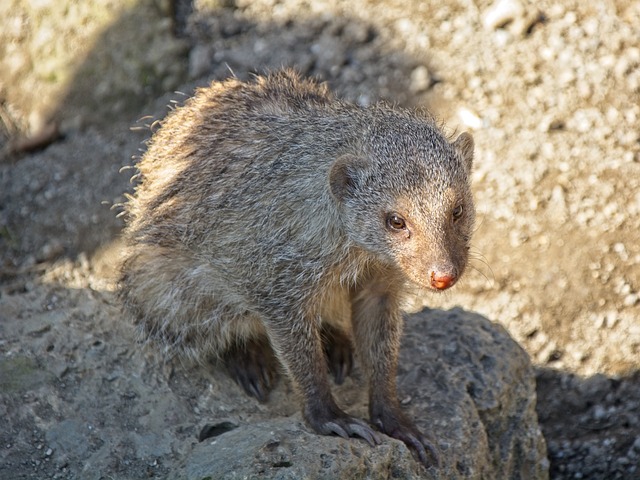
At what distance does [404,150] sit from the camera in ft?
11.0

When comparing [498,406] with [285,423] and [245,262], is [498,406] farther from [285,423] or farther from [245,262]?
[245,262]

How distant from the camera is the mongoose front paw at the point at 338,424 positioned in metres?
3.44

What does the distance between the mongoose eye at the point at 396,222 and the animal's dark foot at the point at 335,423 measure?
2.69ft

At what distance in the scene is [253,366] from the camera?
4074 millimetres

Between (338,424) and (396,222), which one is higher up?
(396,222)

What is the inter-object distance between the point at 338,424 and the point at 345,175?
101 centimetres

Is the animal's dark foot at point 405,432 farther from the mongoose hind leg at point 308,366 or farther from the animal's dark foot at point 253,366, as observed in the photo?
the animal's dark foot at point 253,366

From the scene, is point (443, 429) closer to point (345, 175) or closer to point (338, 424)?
point (338, 424)

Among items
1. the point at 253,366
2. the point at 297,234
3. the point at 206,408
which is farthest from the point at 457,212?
the point at 206,408

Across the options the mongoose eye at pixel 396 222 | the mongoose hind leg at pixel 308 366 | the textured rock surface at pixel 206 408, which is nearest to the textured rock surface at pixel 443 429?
the textured rock surface at pixel 206 408

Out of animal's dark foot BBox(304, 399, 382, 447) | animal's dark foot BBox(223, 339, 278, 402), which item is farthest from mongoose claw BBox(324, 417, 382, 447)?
animal's dark foot BBox(223, 339, 278, 402)

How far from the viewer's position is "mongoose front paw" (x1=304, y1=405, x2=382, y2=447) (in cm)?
344

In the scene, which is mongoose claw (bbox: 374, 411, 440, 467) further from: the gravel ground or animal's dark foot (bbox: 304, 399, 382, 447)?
the gravel ground

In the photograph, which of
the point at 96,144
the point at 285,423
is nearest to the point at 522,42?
the point at 96,144
